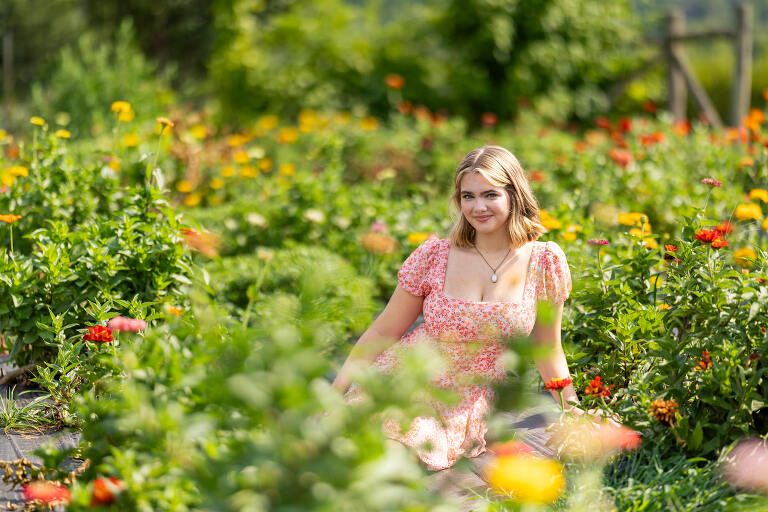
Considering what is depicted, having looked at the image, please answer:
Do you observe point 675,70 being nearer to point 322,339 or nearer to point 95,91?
point 95,91

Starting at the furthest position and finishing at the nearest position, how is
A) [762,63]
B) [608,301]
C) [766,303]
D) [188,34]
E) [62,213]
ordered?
1. [188,34]
2. [762,63]
3. [62,213]
4. [608,301]
5. [766,303]

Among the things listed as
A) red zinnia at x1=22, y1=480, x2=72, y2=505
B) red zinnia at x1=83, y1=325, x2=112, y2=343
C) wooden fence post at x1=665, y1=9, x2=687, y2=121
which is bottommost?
red zinnia at x1=22, y1=480, x2=72, y2=505

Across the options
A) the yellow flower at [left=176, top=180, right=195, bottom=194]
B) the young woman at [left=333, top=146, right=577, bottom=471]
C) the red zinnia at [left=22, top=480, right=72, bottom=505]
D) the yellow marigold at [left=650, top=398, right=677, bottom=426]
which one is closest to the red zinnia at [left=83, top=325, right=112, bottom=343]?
the red zinnia at [left=22, top=480, right=72, bottom=505]

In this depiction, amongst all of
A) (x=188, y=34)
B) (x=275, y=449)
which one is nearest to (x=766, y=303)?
(x=275, y=449)

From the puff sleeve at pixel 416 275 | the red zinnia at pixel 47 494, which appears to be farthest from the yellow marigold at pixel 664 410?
the red zinnia at pixel 47 494

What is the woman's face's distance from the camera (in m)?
2.38

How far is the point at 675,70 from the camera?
8.09 m

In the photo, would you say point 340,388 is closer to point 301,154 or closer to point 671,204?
point 671,204

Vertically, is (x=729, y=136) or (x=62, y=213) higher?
(x=729, y=136)

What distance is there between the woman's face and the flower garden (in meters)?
0.43

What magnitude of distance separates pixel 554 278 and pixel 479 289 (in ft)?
0.85

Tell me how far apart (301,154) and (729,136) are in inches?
142

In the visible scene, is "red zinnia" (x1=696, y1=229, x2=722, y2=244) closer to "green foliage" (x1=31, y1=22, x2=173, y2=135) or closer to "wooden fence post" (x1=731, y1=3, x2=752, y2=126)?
"green foliage" (x1=31, y1=22, x2=173, y2=135)

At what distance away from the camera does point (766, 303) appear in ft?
6.42
